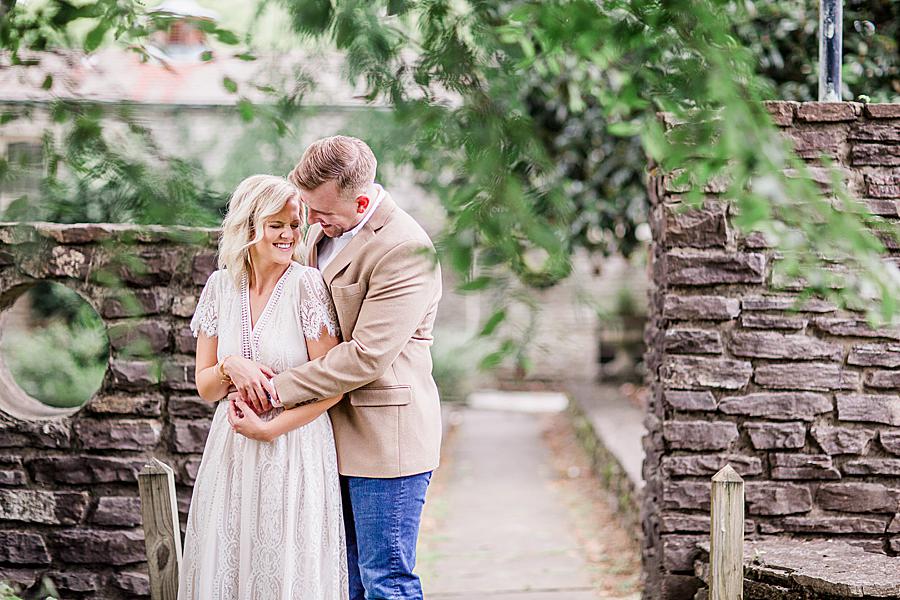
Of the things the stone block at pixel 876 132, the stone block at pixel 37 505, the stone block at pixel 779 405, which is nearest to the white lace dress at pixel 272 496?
the stone block at pixel 37 505

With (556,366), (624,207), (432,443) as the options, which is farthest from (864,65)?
(556,366)

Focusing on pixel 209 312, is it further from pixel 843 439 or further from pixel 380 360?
pixel 843 439

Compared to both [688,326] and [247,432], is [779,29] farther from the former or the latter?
[247,432]

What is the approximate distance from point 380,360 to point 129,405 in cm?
143

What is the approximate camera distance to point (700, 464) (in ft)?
12.2

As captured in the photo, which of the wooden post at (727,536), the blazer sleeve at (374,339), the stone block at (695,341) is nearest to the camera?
the blazer sleeve at (374,339)

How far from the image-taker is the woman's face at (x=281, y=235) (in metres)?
2.83

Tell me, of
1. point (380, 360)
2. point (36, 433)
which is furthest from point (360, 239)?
point (36, 433)

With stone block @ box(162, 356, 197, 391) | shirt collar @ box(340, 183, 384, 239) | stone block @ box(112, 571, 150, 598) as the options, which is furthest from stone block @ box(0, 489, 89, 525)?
shirt collar @ box(340, 183, 384, 239)

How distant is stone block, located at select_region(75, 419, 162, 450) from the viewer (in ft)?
12.0

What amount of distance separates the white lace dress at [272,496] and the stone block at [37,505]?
0.99m

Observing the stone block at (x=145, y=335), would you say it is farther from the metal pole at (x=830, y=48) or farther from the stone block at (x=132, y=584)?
the metal pole at (x=830, y=48)

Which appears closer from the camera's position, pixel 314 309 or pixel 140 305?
pixel 314 309

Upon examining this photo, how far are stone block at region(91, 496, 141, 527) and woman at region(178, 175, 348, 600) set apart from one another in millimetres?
845
